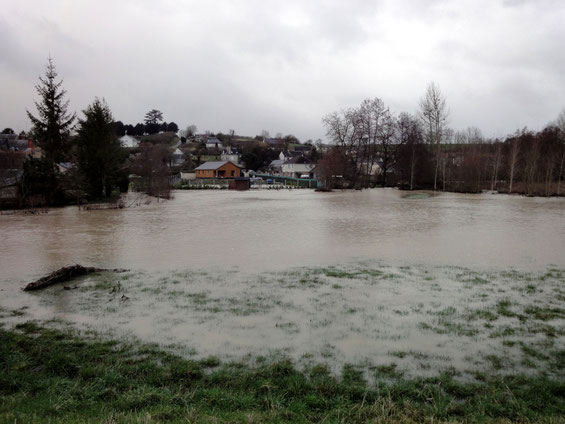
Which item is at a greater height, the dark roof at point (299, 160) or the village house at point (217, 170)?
the dark roof at point (299, 160)

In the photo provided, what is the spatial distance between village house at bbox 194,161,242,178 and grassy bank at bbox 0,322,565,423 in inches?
2822

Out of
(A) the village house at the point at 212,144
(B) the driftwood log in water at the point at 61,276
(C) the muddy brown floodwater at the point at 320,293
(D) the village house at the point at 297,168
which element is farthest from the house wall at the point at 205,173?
(B) the driftwood log in water at the point at 61,276

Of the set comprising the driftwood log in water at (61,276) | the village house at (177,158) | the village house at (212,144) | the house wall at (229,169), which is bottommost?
the driftwood log in water at (61,276)

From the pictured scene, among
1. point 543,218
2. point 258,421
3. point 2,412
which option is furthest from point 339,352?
point 543,218

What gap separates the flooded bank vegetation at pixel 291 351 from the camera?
3.96 metres

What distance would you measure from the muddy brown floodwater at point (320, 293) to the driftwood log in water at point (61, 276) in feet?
1.16

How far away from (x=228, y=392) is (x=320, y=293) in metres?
4.28

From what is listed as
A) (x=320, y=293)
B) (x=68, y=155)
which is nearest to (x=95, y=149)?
(x=68, y=155)

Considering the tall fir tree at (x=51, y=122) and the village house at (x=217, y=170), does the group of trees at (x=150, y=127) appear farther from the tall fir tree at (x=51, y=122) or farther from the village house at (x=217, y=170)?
the tall fir tree at (x=51, y=122)

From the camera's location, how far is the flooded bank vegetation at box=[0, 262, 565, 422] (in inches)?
156

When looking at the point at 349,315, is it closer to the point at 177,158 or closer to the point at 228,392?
the point at 228,392

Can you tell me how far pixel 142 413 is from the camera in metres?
3.63

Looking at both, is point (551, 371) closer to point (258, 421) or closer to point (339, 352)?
point (339, 352)

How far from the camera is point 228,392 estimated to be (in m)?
4.31
